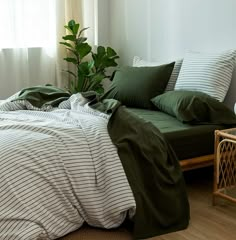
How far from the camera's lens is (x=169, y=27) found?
391cm

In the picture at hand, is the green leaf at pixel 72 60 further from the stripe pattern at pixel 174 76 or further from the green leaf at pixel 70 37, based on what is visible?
the stripe pattern at pixel 174 76

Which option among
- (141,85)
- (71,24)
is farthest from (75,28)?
(141,85)

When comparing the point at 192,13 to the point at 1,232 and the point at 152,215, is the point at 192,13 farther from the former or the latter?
the point at 1,232

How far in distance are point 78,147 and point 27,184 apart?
1.16 feet

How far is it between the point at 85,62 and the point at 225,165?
2.08 meters

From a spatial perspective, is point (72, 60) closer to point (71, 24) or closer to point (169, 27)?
point (71, 24)

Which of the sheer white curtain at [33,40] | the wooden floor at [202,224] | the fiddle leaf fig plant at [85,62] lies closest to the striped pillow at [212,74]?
the wooden floor at [202,224]

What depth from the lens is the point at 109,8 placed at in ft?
15.6

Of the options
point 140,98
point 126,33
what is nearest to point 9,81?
point 126,33

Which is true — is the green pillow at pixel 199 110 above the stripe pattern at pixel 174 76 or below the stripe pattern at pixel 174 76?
below

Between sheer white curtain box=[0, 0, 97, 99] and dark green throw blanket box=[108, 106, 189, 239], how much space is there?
83.5 inches

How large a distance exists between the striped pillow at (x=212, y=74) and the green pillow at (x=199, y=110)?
0.63 ft

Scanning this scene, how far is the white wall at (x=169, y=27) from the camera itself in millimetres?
3332

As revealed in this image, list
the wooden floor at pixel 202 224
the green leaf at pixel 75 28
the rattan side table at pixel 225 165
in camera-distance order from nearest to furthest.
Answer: the wooden floor at pixel 202 224
the rattan side table at pixel 225 165
the green leaf at pixel 75 28
